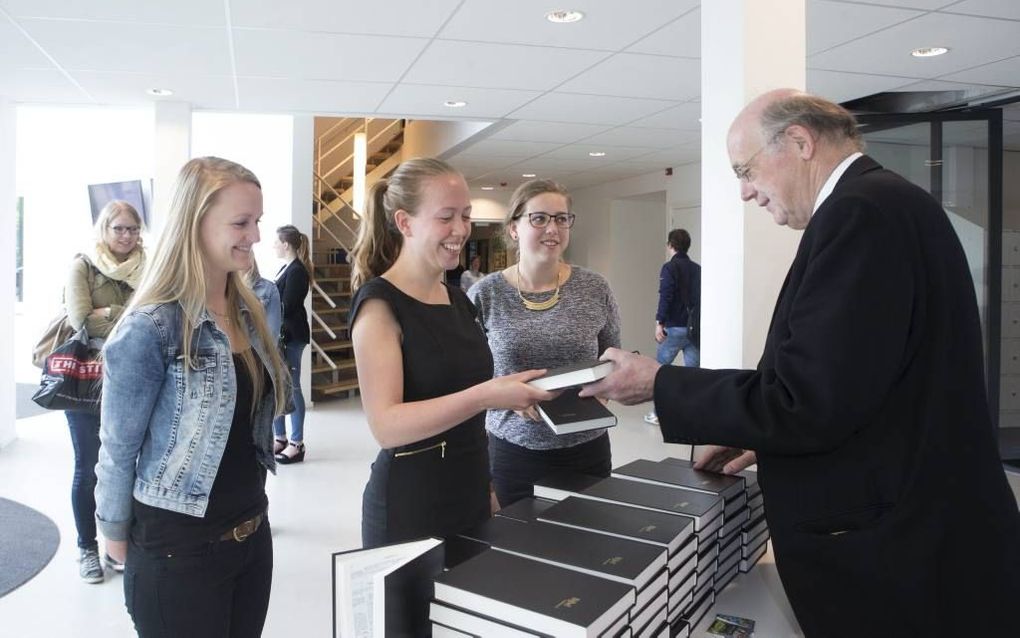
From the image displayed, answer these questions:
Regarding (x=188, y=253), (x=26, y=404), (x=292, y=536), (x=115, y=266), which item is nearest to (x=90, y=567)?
(x=292, y=536)

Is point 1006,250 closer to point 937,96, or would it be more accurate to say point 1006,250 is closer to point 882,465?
point 937,96

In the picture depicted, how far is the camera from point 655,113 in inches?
235

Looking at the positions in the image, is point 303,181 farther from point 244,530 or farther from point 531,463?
point 244,530

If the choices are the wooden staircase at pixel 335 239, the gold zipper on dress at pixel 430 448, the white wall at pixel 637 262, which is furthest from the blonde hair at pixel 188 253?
the white wall at pixel 637 262

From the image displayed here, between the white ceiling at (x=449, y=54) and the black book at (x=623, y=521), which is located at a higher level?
the white ceiling at (x=449, y=54)

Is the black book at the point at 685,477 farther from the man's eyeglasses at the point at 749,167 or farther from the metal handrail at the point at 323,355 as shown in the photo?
the metal handrail at the point at 323,355

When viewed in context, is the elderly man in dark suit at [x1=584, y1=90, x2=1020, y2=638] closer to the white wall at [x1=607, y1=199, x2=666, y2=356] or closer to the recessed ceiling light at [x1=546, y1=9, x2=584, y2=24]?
the recessed ceiling light at [x1=546, y1=9, x2=584, y2=24]

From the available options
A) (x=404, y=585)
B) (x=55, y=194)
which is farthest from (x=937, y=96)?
(x=55, y=194)

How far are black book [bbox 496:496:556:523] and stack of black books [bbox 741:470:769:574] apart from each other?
0.44 meters

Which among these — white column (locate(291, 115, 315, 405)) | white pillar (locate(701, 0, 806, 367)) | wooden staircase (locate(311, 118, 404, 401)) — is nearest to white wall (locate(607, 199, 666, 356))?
wooden staircase (locate(311, 118, 404, 401))

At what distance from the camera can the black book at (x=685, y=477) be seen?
1500 mm

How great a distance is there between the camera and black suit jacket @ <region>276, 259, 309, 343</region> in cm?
568

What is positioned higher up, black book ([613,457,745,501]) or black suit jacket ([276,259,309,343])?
black suit jacket ([276,259,309,343])

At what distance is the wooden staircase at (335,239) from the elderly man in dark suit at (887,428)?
5.45 metres
